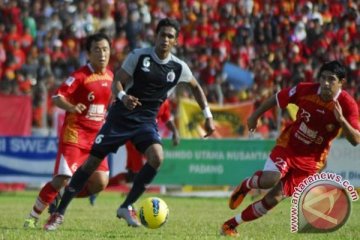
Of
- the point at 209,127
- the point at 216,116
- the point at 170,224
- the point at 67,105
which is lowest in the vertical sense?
the point at 216,116

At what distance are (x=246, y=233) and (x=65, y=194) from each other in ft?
7.17

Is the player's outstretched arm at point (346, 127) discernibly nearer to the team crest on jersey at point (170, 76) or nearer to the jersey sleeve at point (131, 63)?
the team crest on jersey at point (170, 76)

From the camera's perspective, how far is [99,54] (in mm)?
13008

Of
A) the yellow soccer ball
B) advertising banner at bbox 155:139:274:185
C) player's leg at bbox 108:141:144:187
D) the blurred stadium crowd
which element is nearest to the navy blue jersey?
the yellow soccer ball

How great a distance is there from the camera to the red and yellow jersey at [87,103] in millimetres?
13117

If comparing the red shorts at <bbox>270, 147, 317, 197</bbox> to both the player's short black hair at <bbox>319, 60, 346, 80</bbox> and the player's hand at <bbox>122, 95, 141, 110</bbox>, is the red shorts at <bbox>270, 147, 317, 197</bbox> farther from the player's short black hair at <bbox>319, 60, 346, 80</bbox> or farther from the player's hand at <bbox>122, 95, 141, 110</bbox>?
the player's hand at <bbox>122, 95, 141, 110</bbox>

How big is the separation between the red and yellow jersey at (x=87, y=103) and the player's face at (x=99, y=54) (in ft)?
0.40

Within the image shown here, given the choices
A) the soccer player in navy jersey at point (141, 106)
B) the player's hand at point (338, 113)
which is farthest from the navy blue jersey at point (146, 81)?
the player's hand at point (338, 113)

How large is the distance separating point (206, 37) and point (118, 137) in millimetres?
16223

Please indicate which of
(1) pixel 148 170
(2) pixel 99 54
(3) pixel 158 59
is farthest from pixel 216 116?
(3) pixel 158 59

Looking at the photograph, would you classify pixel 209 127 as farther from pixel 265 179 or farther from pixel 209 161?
pixel 209 161

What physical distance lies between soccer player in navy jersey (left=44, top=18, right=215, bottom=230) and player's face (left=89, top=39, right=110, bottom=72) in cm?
75

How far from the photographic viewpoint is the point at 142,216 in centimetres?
1219

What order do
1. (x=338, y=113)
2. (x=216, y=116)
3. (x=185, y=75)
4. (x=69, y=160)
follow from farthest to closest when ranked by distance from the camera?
(x=216, y=116) → (x=69, y=160) → (x=185, y=75) → (x=338, y=113)
